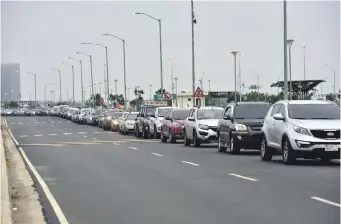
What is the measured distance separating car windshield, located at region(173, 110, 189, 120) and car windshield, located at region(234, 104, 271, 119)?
9018 mm

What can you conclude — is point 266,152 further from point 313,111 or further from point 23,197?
point 23,197

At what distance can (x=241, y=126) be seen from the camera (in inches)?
917

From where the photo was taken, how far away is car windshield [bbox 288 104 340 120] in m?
18.8

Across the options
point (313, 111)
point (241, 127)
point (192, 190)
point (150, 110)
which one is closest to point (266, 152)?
point (313, 111)

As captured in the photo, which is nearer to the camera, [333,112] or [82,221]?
[82,221]

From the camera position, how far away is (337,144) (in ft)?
57.9

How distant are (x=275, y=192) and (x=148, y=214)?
10.4ft

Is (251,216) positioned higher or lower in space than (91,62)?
lower

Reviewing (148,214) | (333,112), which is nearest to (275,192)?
(148,214)

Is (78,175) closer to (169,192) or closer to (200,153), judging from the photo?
(169,192)

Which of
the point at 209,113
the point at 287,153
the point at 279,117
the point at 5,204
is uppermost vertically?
the point at 279,117

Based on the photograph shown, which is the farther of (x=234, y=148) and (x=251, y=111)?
(x=251, y=111)

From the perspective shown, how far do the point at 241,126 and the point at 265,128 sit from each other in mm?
2997

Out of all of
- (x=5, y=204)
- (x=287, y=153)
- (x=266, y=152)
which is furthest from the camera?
(x=266, y=152)
